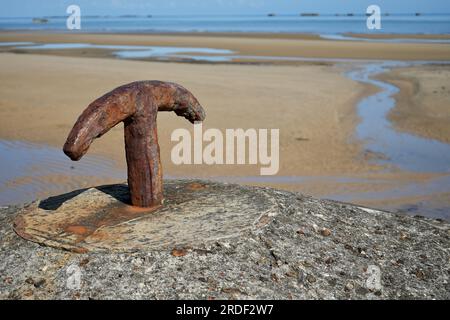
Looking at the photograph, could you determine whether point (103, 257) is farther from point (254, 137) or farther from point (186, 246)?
point (254, 137)

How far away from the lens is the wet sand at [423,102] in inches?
465

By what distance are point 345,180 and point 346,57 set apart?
21593 millimetres

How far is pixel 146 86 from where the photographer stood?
4379 mm

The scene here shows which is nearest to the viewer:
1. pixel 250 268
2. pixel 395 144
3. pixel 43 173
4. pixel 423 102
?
pixel 250 268

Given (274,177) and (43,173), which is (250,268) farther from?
(43,173)

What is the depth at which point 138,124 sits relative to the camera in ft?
14.2

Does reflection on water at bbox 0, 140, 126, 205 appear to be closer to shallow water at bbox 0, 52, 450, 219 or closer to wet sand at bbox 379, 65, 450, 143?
shallow water at bbox 0, 52, 450, 219

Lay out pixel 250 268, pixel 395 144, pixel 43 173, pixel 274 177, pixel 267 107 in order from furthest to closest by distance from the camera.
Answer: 1. pixel 267 107
2. pixel 395 144
3. pixel 43 173
4. pixel 274 177
5. pixel 250 268

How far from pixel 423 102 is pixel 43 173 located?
10366 millimetres

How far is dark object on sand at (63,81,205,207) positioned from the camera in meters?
3.99

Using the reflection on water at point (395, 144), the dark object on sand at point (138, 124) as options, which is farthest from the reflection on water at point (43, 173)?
the reflection on water at point (395, 144)

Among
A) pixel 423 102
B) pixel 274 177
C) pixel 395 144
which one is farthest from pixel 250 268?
pixel 423 102

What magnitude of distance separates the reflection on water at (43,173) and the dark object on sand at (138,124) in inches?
152
